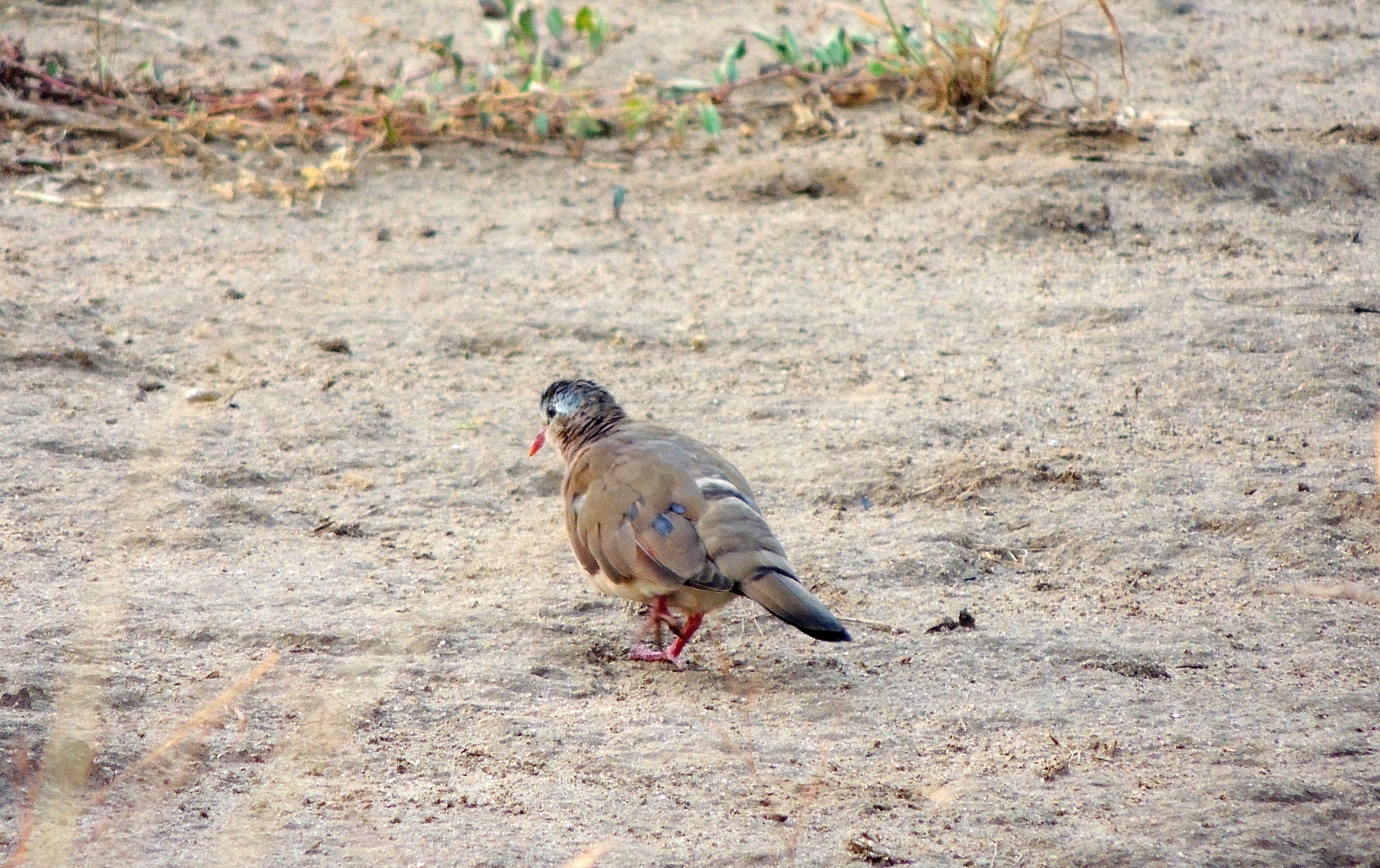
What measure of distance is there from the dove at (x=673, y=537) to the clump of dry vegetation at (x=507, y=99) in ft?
10.8

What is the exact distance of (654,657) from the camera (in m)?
3.71

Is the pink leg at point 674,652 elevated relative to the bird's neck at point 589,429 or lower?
lower

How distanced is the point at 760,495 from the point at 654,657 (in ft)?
3.00

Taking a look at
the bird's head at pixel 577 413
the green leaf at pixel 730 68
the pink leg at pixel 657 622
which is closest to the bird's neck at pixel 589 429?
the bird's head at pixel 577 413

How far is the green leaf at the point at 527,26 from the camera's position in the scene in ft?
24.2

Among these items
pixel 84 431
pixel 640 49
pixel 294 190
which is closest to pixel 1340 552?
pixel 84 431

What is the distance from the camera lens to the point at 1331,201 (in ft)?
20.2

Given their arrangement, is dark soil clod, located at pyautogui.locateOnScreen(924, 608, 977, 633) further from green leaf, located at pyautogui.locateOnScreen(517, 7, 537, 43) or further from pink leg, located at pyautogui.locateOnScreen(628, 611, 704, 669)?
green leaf, located at pyautogui.locateOnScreen(517, 7, 537, 43)

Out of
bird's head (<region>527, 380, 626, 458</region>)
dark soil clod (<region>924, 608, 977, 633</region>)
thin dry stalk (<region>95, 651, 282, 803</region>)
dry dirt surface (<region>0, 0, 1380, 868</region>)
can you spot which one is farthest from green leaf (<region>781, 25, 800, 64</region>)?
thin dry stalk (<region>95, 651, 282, 803</region>)

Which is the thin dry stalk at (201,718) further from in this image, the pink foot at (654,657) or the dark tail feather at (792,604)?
the dark tail feather at (792,604)

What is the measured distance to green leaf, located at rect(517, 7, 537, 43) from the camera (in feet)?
24.2

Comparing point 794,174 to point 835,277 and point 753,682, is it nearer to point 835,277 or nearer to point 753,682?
point 835,277

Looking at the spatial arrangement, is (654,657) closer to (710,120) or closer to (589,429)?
(589,429)

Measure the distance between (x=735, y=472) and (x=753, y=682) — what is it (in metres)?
0.61
